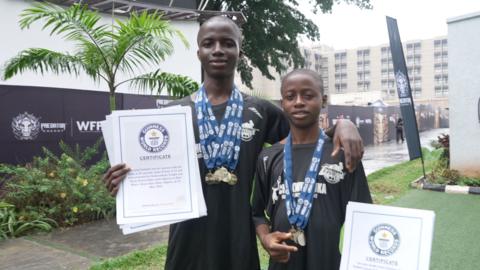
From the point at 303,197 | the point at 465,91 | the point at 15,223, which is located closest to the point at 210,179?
the point at 303,197

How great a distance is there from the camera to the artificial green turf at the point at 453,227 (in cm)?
399

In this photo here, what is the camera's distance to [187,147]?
5.50ft

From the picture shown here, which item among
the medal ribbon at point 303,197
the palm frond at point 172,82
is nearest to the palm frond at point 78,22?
the palm frond at point 172,82

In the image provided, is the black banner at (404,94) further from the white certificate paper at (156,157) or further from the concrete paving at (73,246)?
the white certificate paper at (156,157)

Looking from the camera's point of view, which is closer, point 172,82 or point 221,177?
point 221,177

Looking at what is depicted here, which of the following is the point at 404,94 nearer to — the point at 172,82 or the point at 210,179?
the point at 172,82

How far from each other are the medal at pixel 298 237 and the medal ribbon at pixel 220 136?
36 cm

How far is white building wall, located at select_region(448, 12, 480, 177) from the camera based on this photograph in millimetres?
8078

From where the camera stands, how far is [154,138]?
5.49 ft

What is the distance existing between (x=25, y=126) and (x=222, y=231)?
6.41m

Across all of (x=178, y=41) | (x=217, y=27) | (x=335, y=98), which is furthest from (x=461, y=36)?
(x=335, y=98)

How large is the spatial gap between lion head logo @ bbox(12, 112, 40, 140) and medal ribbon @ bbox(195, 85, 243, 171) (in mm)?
6191

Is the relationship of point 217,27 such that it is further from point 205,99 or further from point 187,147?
point 187,147

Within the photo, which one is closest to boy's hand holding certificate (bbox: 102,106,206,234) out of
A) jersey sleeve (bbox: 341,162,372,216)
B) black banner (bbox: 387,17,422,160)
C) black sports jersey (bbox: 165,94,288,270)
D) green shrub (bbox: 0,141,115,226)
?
black sports jersey (bbox: 165,94,288,270)
